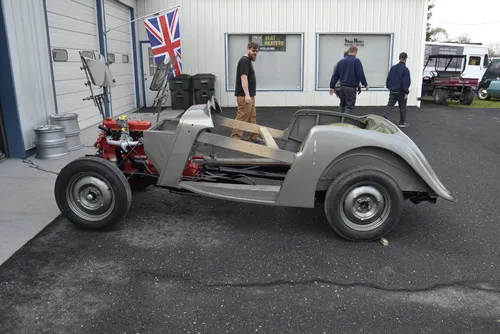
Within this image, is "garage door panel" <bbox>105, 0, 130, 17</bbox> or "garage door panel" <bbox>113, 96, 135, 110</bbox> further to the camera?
"garage door panel" <bbox>113, 96, 135, 110</bbox>

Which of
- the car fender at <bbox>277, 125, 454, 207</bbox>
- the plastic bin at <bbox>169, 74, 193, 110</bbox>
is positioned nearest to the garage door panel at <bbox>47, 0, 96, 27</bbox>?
the plastic bin at <bbox>169, 74, 193, 110</bbox>

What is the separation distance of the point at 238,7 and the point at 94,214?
1142 centimetres

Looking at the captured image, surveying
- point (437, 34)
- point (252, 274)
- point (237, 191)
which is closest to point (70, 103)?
point (237, 191)

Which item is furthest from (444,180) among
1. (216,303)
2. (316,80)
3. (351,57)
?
(316,80)

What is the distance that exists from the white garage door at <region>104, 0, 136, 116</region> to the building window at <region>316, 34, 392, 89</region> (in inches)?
245

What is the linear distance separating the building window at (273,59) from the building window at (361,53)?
0.75 meters

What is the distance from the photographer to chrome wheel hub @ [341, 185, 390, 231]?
3854mm

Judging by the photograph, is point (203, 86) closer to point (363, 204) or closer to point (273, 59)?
point (273, 59)

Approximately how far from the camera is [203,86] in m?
13.7

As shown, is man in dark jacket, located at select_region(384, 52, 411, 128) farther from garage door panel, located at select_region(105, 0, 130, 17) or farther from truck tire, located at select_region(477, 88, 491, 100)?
truck tire, located at select_region(477, 88, 491, 100)

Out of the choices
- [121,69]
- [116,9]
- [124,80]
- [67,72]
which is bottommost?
[124,80]

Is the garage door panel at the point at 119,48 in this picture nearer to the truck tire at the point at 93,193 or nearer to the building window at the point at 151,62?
the building window at the point at 151,62

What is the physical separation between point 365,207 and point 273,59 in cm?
1162

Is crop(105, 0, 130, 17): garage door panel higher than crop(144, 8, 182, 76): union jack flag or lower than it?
higher
